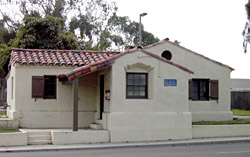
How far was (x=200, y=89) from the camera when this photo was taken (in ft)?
79.9

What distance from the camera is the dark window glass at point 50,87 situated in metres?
20.0

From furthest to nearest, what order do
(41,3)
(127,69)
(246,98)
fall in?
(41,3)
(246,98)
(127,69)

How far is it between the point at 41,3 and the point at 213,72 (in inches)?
1071

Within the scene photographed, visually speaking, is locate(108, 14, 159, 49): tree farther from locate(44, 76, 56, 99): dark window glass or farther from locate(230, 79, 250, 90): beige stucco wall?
locate(44, 76, 56, 99): dark window glass

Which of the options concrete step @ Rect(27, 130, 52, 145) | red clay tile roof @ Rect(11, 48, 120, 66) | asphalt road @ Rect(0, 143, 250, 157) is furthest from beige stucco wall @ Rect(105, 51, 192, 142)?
concrete step @ Rect(27, 130, 52, 145)

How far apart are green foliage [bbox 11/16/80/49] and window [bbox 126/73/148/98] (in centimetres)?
1374

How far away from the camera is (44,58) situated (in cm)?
2005

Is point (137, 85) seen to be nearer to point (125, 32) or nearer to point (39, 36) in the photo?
point (39, 36)

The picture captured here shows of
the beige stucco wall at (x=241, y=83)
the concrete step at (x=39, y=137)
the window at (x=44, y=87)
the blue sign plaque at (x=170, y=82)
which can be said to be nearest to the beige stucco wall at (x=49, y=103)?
the window at (x=44, y=87)

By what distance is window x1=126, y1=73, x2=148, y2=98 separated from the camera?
18.4m

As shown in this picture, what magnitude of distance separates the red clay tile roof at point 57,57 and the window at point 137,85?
88.2 inches

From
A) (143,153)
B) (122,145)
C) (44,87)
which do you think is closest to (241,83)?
(44,87)

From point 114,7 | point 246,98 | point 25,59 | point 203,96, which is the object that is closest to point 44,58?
point 25,59

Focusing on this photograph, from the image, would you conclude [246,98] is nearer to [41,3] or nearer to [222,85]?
[222,85]
